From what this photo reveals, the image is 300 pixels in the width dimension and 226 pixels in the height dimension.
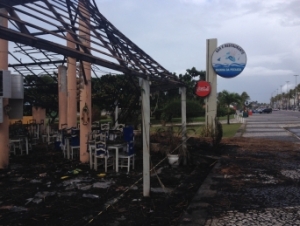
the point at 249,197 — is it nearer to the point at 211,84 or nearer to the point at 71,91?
the point at 71,91

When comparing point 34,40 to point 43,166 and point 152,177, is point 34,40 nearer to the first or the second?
point 152,177

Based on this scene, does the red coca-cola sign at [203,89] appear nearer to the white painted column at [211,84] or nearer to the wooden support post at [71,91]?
the white painted column at [211,84]

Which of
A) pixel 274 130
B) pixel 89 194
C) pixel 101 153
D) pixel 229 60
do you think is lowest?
pixel 89 194

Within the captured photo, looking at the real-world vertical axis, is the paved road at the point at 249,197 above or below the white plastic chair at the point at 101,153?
below

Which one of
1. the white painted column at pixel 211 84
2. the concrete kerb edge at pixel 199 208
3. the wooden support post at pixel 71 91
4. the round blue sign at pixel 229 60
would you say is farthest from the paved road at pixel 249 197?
the round blue sign at pixel 229 60

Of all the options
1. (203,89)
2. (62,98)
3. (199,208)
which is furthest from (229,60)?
(199,208)

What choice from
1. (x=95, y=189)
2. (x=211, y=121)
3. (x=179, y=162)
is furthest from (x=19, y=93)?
(x=211, y=121)

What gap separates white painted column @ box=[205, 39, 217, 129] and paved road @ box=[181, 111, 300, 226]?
6530 mm

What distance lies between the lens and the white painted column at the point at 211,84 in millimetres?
16156

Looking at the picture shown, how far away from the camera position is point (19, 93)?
9633 millimetres

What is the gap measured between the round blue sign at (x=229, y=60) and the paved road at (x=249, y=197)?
7171 mm

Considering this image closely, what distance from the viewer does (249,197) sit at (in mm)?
6215

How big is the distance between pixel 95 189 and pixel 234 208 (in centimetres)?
286

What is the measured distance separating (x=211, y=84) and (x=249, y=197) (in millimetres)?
10760
